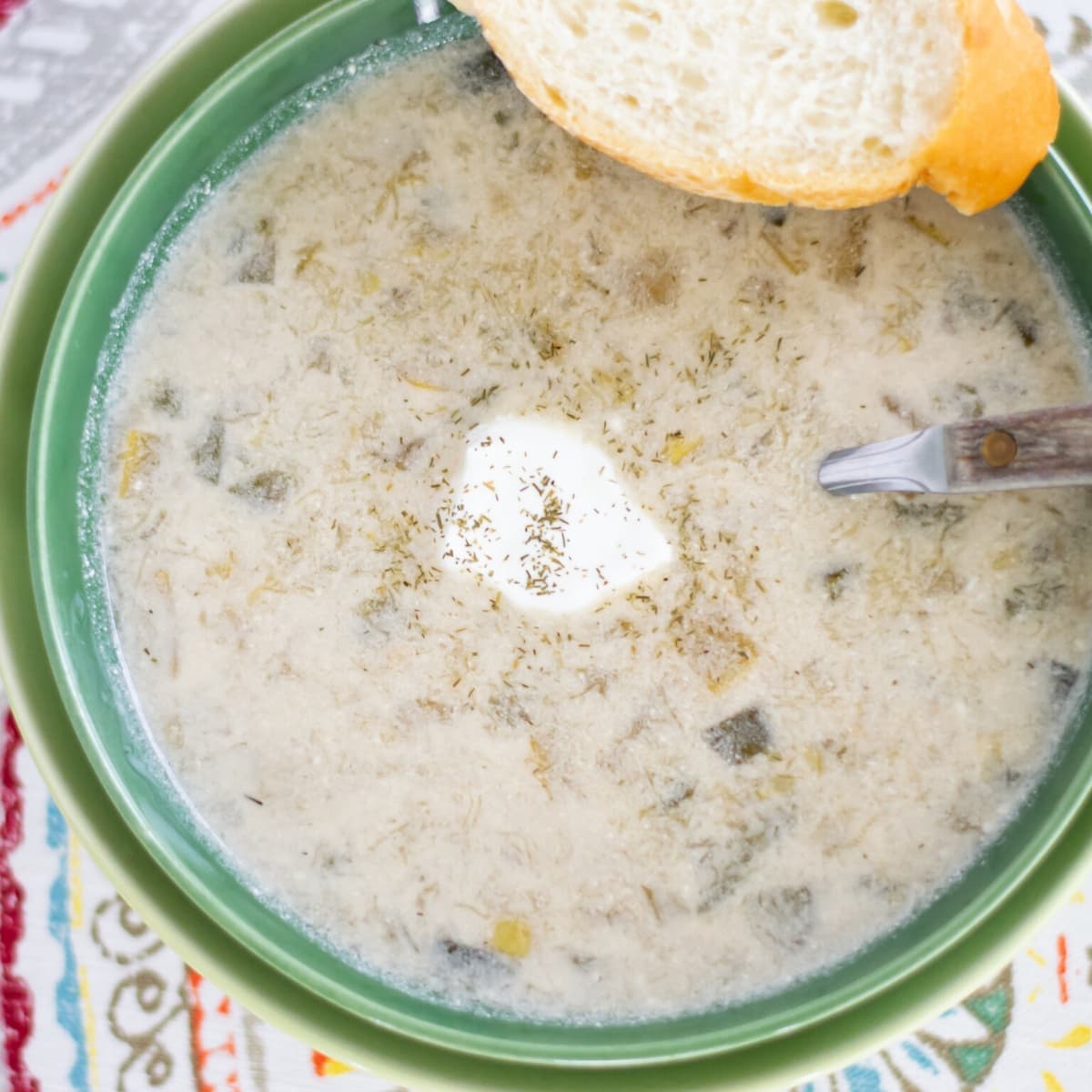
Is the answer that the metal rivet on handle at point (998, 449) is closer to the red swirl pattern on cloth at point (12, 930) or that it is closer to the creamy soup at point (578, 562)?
the creamy soup at point (578, 562)

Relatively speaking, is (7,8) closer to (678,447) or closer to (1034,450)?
(678,447)

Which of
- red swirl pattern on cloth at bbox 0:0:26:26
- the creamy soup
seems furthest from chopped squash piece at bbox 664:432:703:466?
red swirl pattern on cloth at bbox 0:0:26:26

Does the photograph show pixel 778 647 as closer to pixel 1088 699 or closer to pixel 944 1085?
pixel 1088 699

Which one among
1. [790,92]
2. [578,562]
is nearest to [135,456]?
[578,562]

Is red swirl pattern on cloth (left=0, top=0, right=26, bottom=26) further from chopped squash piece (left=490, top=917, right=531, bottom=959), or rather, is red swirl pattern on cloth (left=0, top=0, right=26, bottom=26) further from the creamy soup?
chopped squash piece (left=490, top=917, right=531, bottom=959)

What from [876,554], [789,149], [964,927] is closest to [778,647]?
[876,554]

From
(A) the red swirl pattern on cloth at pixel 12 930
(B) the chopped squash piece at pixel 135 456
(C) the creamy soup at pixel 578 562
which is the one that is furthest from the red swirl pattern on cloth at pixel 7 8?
(A) the red swirl pattern on cloth at pixel 12 930
